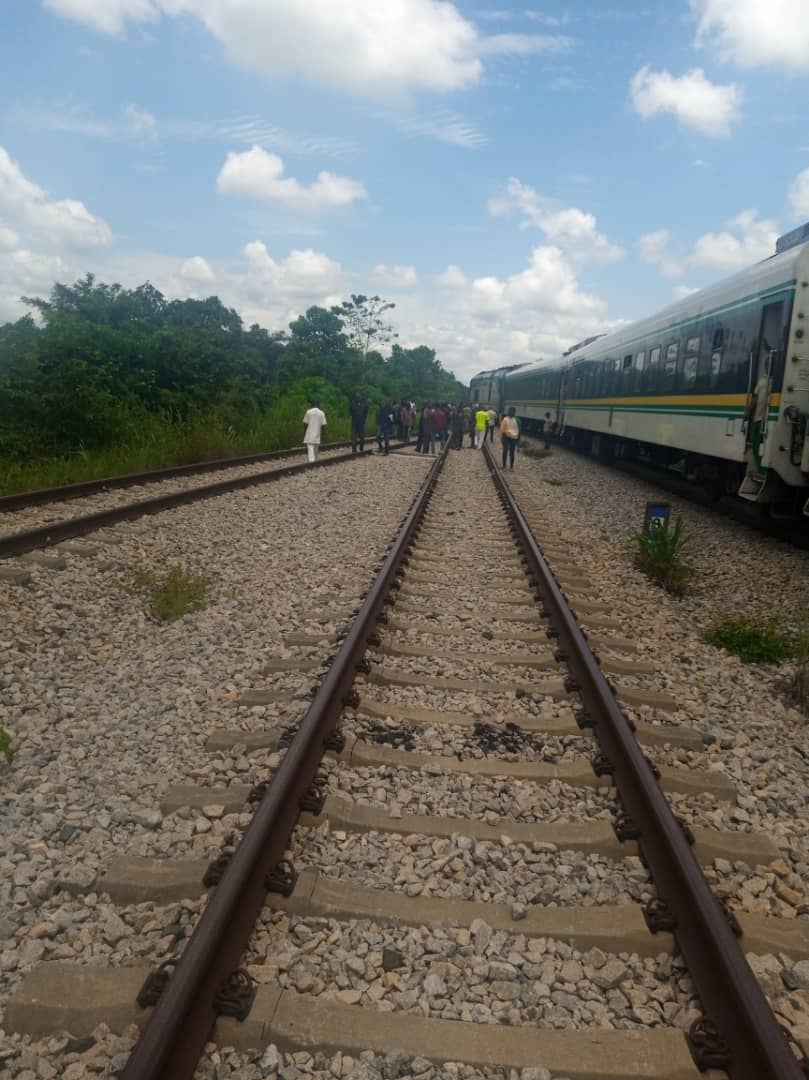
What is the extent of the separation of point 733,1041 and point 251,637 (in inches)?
167

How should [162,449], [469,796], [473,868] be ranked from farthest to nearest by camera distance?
1. [162,449]
2. [469,796]
3. [473,868]

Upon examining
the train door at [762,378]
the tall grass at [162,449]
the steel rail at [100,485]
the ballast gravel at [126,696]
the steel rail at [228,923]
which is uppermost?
the train door at [762,378]

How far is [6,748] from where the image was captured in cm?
396

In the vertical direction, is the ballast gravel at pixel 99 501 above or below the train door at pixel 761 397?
below

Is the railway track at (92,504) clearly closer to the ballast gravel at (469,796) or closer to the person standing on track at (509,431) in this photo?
the ballast gravel at (469,796)

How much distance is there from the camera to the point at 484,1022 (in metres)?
2.36

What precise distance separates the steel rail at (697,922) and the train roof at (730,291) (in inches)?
273

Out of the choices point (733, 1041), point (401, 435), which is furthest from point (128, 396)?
point (733, 1041)

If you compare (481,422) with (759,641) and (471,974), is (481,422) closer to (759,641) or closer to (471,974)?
(759,641)

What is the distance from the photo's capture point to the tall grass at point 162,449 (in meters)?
13.3

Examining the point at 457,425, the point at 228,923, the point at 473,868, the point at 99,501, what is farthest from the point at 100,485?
the point at 457,425

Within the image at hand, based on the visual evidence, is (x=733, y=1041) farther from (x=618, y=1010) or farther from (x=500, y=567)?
(x=500, y=567)

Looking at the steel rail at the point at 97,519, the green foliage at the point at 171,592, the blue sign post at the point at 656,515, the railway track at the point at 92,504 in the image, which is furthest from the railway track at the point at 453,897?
the blue sign post at the point at 656,515

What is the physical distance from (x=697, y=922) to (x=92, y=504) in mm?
9953
